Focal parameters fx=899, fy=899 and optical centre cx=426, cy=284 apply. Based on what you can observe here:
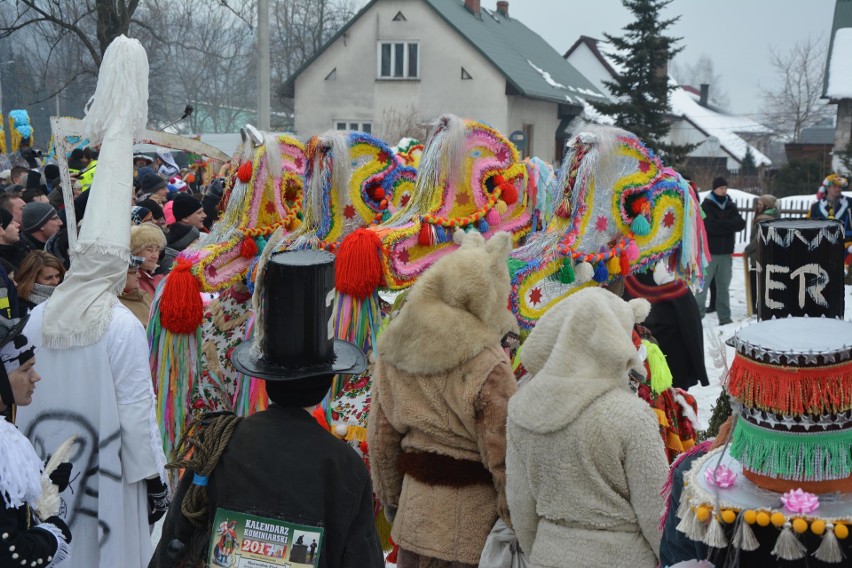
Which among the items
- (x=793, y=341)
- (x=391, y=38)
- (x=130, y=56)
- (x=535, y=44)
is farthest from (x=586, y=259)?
(x=535, y=44)

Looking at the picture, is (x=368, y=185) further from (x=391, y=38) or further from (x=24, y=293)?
(x=391, y=38)

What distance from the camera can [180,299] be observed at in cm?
538

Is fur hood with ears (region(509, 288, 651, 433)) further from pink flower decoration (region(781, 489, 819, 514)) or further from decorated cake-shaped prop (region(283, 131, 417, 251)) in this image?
decorated cake-shaped prop (region(283, 131, 417, 251))

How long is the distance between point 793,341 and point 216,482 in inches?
64.6

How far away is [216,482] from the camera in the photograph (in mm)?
2654

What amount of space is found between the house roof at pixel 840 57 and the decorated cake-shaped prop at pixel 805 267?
108 feet

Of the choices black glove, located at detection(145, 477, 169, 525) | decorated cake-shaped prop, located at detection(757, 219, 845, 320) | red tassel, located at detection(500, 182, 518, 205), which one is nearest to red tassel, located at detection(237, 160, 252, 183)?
red tassel, located at detection(500, 182, 518, 205)

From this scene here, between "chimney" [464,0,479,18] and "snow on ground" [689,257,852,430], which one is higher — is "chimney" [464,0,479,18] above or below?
above

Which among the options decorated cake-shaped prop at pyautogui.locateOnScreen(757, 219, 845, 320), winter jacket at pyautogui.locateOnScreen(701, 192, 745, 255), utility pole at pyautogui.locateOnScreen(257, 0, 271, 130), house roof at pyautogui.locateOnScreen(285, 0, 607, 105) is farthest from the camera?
house roof at pyautogui.locateOnScreen(285, 0, 607, 105)

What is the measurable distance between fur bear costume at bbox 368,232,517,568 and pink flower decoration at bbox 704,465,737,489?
134cm

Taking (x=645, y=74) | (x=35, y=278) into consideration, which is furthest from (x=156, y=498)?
(x=645, y=74)

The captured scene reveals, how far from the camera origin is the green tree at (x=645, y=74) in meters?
25.5

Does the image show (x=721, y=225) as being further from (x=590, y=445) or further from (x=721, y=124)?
(x=721, y=124)

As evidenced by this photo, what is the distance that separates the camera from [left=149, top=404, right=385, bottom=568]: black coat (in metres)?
2.61
